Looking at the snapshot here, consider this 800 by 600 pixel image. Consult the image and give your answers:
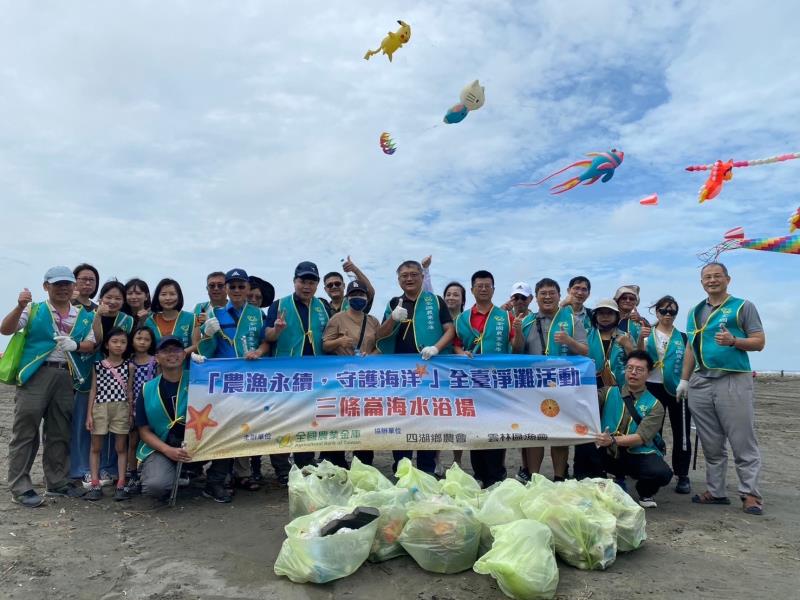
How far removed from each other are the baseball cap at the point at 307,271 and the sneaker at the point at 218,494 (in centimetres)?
221

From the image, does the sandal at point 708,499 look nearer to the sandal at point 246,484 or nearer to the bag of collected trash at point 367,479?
the bag of collected trash at point 367,479

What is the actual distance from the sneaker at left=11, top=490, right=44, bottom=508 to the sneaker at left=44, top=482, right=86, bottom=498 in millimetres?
207

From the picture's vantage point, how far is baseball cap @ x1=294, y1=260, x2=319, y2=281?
5797mm

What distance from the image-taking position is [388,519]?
148 inches

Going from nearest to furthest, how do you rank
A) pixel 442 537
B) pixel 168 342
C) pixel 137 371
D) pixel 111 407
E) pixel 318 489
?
1. pixel 442 537
2. pixel 318 489
3. pixel 168 342
4. pixel 111 407
5. pixel 137 371

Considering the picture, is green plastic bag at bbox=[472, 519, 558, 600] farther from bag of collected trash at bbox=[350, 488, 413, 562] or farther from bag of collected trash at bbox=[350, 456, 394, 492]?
bag of collected trash at bbox=[350, 456, 394, 492]

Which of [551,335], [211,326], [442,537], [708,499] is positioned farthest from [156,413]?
[708,499]

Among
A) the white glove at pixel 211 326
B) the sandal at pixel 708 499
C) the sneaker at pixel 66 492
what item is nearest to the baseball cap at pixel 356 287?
the white glove at pixel 211 326

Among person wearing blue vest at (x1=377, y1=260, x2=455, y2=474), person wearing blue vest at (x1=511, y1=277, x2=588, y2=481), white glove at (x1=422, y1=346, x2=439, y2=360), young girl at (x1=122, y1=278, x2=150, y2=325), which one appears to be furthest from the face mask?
young girl at (x1=122, y1=278, x2=150, y2=325)

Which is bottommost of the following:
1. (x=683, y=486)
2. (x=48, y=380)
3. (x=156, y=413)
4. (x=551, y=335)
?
(x=683, y=486)

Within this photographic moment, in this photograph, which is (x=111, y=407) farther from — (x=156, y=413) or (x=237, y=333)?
(x=237, y=333)

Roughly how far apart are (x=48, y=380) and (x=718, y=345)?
6192 mm

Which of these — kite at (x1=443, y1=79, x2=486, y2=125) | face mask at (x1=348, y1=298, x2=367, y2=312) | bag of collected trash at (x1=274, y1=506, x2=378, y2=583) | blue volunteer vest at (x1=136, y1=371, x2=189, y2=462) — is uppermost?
kite at (x1=443, y1=79, x2=486, y2=125)

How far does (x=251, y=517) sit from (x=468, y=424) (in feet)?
7.06
